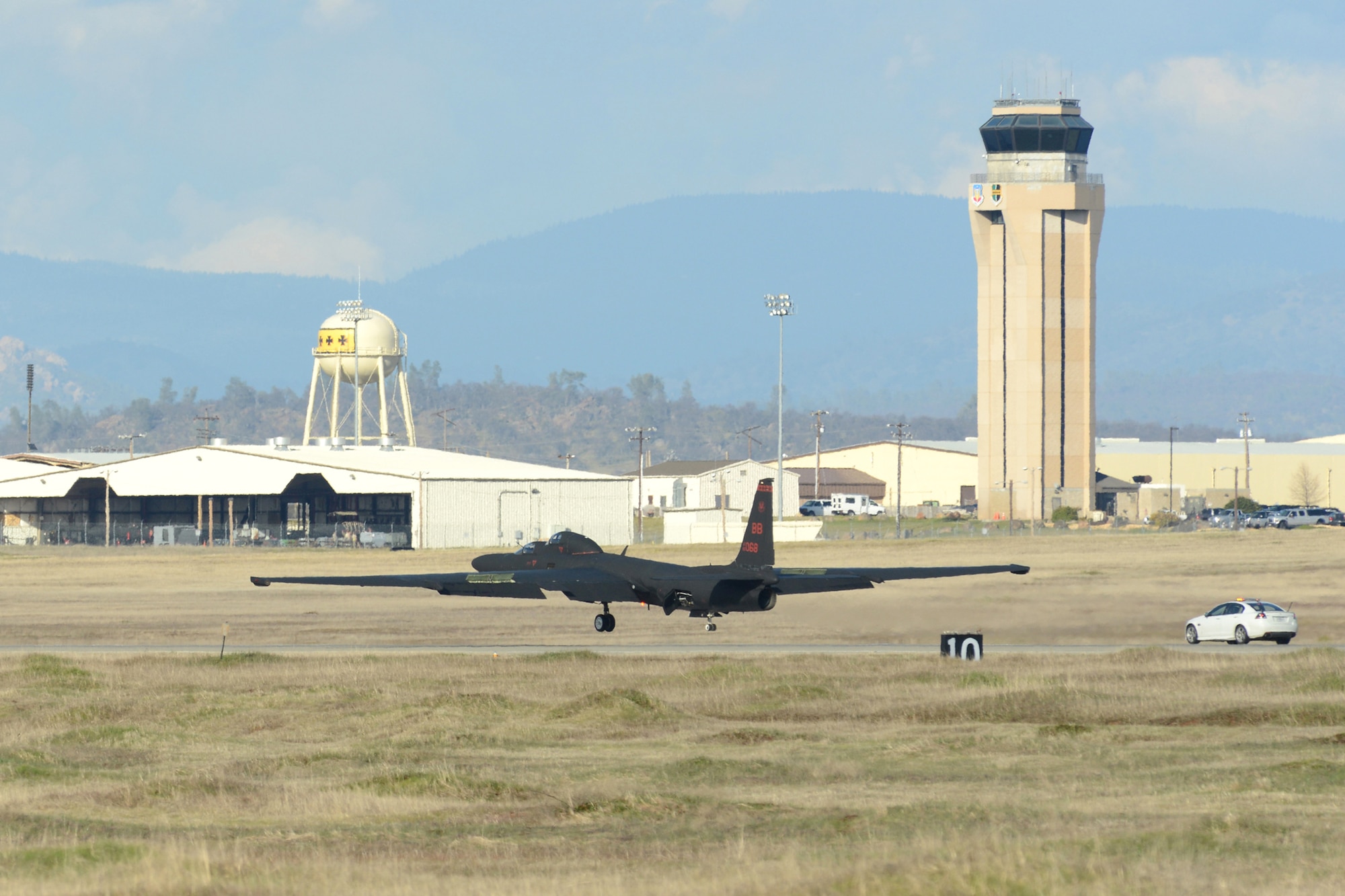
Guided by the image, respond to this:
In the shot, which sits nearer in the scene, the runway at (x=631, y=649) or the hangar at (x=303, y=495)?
the runway at (x=631, y=649)

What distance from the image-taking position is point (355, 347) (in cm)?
19038

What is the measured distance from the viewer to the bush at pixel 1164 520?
162750 mm

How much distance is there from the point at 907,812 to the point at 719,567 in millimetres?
29506

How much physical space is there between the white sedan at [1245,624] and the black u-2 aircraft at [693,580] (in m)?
8.93

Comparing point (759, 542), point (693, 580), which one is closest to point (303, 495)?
point (693, 580)

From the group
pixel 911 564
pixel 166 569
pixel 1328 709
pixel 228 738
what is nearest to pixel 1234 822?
pixel 1328 709

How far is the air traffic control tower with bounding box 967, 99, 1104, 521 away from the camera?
182 meters

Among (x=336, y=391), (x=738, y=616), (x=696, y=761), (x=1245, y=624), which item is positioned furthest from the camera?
(x=336, y=391)

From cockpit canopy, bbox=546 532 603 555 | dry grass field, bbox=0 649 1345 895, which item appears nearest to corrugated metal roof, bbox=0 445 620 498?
cockpit canopy, bbox=546 532 603 555

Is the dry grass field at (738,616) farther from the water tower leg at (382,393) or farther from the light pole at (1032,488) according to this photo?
the water tower leg at (382,393)

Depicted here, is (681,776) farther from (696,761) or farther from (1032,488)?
(1032,488)

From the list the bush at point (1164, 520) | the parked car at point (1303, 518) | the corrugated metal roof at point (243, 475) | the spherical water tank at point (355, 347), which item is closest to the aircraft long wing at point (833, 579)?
the corrugated metal roof at point (243, 475)

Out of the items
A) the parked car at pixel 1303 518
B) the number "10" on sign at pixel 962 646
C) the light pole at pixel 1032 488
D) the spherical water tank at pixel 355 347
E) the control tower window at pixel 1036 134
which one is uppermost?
the control tower window at pixel 1036 134

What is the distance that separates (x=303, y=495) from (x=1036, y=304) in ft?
259
